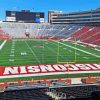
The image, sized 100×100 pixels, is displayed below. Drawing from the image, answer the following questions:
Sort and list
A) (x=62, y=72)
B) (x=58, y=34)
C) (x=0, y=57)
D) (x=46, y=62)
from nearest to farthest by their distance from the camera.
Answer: (x=62, y=72)
(x=46, y=62)
(x=0, y=57)
(x=58, y=34)

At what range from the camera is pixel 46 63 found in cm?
3159

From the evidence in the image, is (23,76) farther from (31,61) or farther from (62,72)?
(31,61)

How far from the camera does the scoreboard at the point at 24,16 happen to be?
8725 centimetres

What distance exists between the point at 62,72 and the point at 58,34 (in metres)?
44.8

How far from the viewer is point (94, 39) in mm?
56812

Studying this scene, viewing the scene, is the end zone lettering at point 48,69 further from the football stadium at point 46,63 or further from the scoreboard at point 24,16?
the scoreboard at point 24,16

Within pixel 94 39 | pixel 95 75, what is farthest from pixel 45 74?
pixel 94 39

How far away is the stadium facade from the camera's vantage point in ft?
349

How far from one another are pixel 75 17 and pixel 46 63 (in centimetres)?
8556

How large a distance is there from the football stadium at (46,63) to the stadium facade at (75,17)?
87.5 ft

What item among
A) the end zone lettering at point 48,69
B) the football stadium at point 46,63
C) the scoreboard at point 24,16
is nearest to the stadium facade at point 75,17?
the scoreboard at point 24,16

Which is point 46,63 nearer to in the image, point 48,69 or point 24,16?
point 48,69

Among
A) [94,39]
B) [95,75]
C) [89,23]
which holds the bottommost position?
[95,75]

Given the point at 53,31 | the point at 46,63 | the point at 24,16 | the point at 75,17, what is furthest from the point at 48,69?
the point at 75,17
